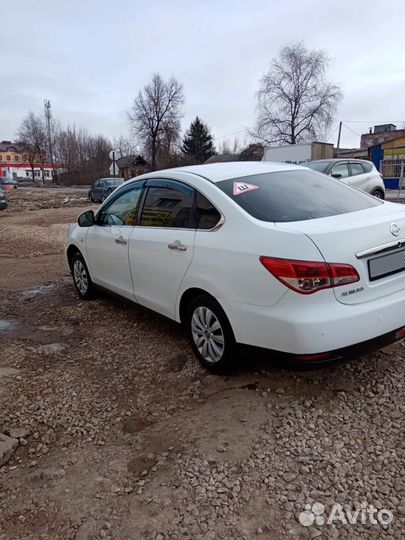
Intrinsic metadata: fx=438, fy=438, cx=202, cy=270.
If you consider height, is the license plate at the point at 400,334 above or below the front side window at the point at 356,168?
below

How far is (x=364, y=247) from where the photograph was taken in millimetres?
2791

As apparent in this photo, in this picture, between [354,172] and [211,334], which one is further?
[354,172]

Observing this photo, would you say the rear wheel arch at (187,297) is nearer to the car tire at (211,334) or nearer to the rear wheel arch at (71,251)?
the car tire at (211,334)

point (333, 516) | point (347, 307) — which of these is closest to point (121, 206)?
point (347, 307)

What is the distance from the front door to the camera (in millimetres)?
4461

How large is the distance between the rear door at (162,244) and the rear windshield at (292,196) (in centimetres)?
46

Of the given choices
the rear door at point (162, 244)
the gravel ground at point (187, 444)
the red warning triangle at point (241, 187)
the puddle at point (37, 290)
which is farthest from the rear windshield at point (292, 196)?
the puddle at point (37, 290)

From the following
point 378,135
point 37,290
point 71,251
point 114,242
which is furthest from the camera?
point 378,135

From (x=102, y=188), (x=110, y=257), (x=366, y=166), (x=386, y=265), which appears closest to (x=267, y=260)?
(x=386, y=265)

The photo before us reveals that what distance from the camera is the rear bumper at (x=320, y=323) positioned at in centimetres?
267

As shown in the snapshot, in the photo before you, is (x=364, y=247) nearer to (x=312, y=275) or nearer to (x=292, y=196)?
(x=312, y=275)

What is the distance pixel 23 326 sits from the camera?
5047 mm

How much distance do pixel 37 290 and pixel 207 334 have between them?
13.3 feet
